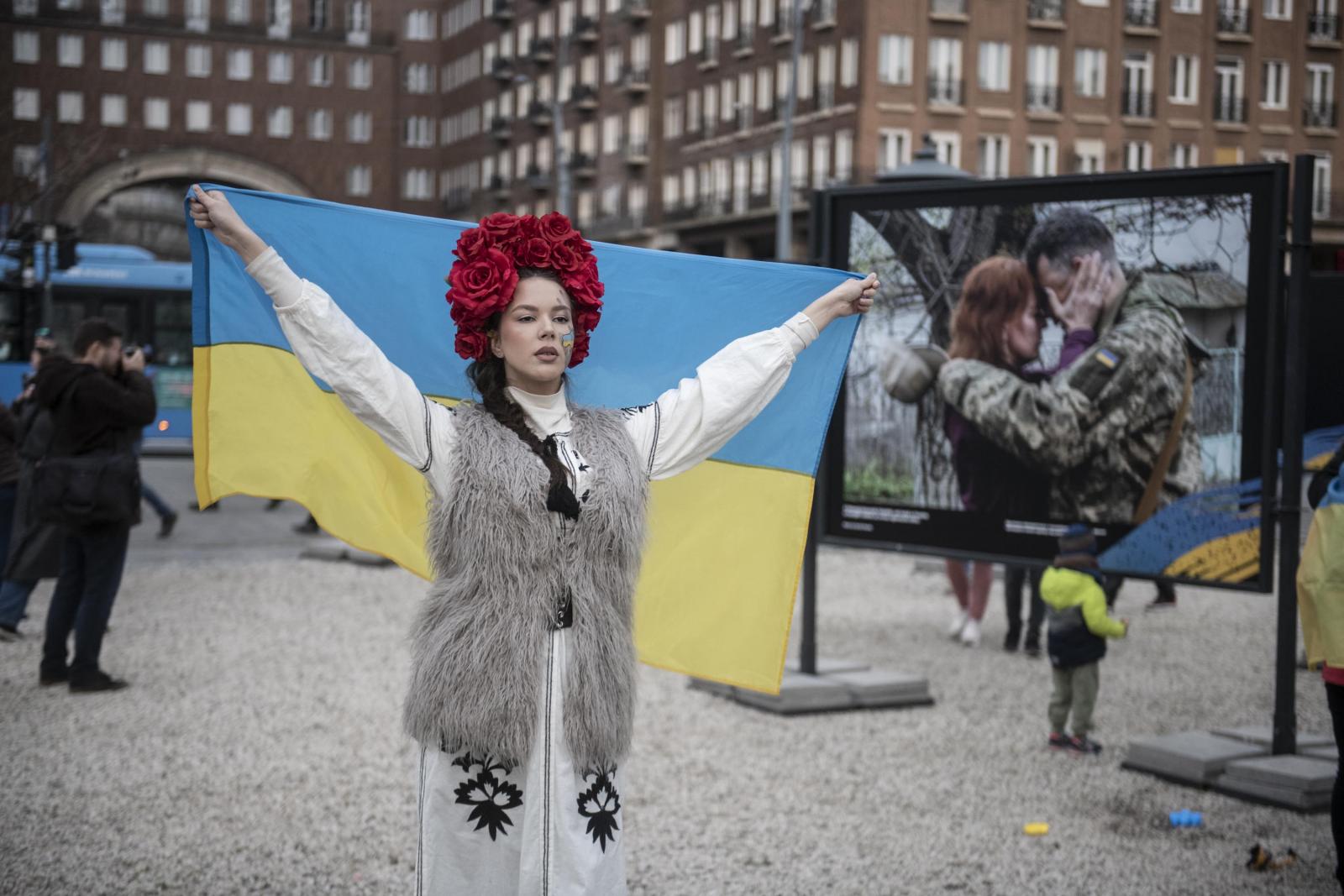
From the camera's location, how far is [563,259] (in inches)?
141

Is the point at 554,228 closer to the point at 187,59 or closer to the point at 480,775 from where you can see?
the point at 480,775

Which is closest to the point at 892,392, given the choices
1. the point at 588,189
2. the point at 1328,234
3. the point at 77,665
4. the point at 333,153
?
the point at 1328,234

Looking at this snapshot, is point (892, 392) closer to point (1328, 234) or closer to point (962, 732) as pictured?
point (962, 732)

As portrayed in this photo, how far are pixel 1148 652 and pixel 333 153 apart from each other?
968cm

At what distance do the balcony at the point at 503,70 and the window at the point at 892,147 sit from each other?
14.0 m

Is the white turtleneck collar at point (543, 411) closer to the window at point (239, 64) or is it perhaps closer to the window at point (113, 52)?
the window at point (113, 52)

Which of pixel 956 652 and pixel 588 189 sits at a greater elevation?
pixel 588 189

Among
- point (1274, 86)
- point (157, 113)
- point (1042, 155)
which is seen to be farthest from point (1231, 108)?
point (1042, 155)

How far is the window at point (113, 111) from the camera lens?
1176 cm

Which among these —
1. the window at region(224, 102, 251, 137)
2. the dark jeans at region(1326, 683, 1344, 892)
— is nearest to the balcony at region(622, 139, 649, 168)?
the window at region(224, 102, 251, 137)

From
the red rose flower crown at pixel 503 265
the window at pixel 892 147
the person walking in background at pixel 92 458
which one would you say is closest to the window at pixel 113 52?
the person walking in background at pixel 92 458

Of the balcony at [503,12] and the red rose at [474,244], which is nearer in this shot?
the red rose at [474,244]

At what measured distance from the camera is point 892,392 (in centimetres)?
901

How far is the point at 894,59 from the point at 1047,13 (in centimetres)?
2175
